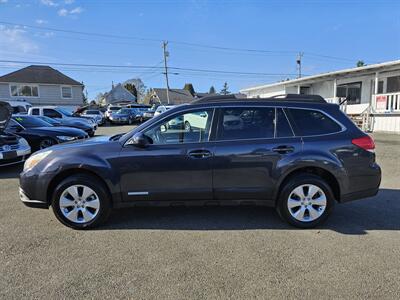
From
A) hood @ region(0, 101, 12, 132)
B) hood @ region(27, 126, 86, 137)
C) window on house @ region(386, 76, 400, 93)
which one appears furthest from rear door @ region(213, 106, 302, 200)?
window on house @ region(386, 76, 400, 93)

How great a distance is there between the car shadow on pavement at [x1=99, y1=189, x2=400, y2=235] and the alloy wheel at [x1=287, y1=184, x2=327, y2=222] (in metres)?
0.21

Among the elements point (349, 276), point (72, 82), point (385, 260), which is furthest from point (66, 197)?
point (72, 82)

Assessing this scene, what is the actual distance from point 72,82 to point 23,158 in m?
30.9

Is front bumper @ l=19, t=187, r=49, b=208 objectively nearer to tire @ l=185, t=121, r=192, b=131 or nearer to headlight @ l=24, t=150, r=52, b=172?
headlight @ l=24, t=150, r=52, b=172

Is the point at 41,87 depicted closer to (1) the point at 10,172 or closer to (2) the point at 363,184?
(1) the point at 10,172

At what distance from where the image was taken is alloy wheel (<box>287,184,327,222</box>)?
4.15m

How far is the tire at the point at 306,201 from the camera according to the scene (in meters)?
4.14

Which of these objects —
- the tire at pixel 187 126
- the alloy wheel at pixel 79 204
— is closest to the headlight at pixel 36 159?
the alloy wheel at pixel 79 204

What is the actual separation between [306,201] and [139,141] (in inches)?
91.9

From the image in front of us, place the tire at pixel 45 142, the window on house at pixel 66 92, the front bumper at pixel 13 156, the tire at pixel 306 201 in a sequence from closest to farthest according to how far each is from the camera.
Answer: the tire at pixel 306 201 → the front bumper at pixel 13 156 → the tire at pixel 45 142 → the window on house at pixel 66 92

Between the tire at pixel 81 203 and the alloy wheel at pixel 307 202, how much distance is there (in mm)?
2458

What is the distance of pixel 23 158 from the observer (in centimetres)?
795

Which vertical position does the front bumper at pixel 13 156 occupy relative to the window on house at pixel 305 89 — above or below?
below

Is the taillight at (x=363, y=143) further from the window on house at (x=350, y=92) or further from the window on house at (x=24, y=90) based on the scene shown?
the window on house at (x=24, y=90)
